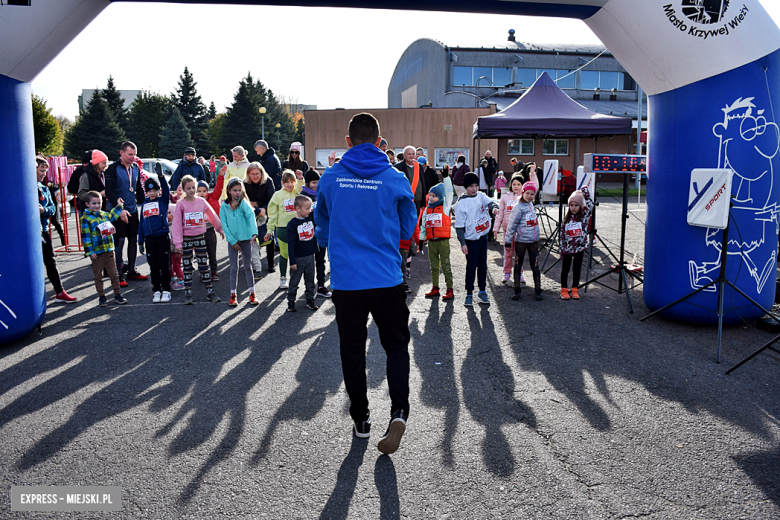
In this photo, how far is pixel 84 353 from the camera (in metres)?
5.63

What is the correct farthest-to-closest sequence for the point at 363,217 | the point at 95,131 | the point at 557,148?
the point at 95,131
the point at 557,148
the point at 363,217

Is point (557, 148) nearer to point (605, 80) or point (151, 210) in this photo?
point (605, 80)

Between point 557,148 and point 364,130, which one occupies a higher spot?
point 557,148

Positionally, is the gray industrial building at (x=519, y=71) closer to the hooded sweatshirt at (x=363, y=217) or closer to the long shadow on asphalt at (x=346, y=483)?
the hooded sweatshirt at (x=363, y=217)

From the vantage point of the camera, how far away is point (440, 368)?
16.8ft

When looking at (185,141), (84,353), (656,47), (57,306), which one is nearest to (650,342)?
(656,47)

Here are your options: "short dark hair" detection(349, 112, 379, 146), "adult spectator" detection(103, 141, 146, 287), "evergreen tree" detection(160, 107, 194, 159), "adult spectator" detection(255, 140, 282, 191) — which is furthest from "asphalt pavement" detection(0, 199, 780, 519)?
"evergreen tree" detection(160, 107, 194, 159)

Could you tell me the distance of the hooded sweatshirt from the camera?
3.45 meters

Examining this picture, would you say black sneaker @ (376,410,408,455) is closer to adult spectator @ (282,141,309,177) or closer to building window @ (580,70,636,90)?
adult spectator @ (282,141,309,177)

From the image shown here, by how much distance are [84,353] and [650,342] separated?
5954 mm

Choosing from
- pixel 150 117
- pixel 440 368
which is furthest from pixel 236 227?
pixel 150 117

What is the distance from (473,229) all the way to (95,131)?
5257 centimetres

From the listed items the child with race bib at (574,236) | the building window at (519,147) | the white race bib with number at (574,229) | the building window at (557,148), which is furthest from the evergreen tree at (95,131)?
the white race bib with number at (574,229)

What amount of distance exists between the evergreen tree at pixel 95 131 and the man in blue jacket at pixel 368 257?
174 feet
